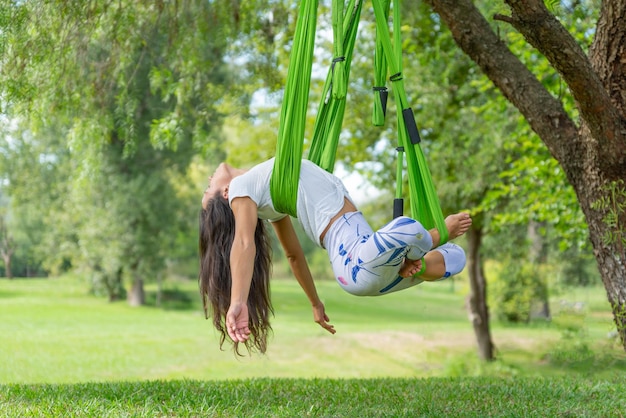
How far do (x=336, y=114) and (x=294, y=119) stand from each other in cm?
36

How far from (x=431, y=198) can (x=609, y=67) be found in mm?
1673

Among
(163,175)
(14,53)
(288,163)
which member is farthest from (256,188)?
(163,175)

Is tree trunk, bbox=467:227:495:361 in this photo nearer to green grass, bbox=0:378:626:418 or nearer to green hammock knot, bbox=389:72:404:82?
green grass, bbox=0:378:626:418

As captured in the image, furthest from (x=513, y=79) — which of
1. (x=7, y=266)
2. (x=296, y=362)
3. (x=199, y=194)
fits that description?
(x=7, y=266)

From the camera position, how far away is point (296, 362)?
1210 cm

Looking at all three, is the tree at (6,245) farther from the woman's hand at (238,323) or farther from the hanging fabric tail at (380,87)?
the woman's hand at (238,323)

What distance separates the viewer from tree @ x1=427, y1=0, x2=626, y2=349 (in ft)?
10.6

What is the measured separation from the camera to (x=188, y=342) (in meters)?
13.5

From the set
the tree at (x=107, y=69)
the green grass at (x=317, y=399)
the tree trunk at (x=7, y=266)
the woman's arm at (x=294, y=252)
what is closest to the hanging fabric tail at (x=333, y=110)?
the woman's arm at (x=294, y=252)

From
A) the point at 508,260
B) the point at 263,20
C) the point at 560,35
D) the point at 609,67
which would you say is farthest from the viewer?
the point at 508,260

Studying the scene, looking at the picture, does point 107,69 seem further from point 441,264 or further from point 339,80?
point 441,264

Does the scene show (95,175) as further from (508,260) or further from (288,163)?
(508,260)

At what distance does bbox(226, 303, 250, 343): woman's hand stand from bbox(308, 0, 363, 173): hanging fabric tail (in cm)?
79

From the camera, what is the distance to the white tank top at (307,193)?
2.61m
